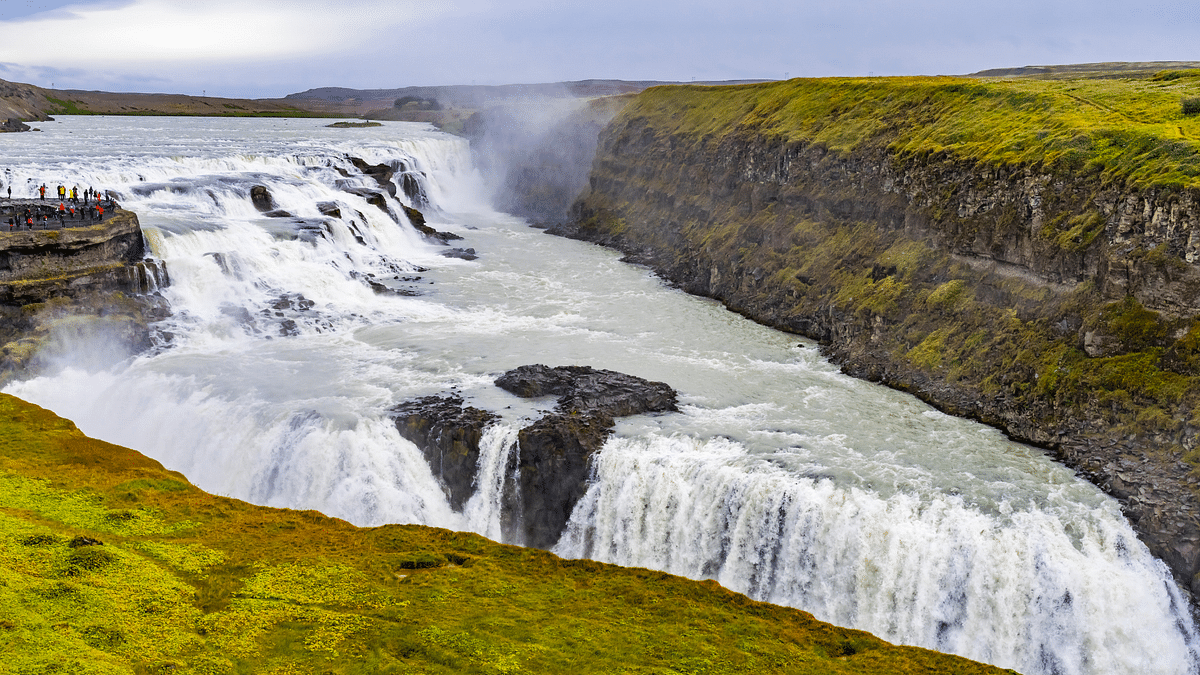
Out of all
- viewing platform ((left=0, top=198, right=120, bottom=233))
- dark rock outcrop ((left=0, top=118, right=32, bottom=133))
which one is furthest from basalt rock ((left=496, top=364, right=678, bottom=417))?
dark rock outcrop ((left=0, top=118, right=32, bottom=133))

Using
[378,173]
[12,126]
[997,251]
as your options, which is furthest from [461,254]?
[12,126]

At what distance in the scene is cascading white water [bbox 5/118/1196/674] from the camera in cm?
2375

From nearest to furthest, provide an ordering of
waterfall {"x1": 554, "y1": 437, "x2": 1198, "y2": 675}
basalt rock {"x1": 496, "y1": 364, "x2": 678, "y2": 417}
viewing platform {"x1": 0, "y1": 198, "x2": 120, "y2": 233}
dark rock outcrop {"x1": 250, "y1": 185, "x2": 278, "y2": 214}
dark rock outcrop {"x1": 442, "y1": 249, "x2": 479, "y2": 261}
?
waterfall {"x1": 554, "y1": 437, "x2": 1198, "y2": 675} < basalt rock {"x1": 496, "y1": 364, "x2": 678, "y2": 417} < viewing platform {"x1": 0, "y1": 198, "x2": 120, "y2": 233} < dark rock outcrop {"x1": 250, "y1": 185, "x2": 278, "y2": 214} < dark rock outcrop {"x1": 442, "y1": 249, "x2": 479, "y2": 261}

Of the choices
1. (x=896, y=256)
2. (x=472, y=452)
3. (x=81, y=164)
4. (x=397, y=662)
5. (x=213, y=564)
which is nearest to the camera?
(x=397, y=662)

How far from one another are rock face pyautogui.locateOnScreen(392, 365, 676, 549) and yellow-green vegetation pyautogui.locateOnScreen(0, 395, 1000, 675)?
303 inches

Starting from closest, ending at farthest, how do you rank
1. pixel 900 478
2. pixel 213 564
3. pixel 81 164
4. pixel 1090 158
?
pixel 213 564
pixel 900 478
pixel 1090 158
pixel 81 164

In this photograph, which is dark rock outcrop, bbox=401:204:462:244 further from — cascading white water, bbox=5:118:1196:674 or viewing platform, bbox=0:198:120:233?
viewing platform, bbox=0:198:120:233

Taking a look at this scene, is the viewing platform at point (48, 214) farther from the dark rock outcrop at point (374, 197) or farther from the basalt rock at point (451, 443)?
the basalt rock at point (451, 443)

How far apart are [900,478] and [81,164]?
52.6m

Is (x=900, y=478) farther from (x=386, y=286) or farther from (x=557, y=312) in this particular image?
(x=386, y=286)

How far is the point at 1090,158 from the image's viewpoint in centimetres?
3341

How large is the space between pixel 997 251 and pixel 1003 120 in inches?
303

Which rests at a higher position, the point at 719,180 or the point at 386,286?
the point at 719,180

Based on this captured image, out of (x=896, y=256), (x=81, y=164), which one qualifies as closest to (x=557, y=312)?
(x=896, y=256)
